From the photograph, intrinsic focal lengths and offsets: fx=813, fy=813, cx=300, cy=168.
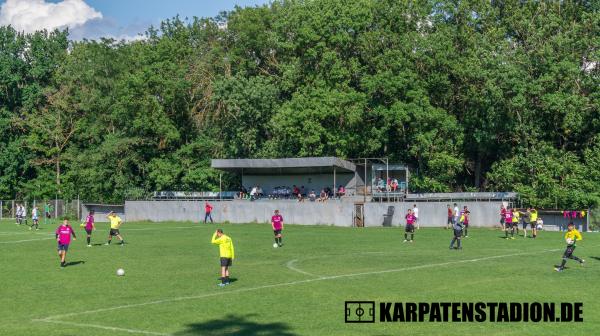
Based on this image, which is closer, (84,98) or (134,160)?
(134,160)

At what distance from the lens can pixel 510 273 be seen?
97.4 feet

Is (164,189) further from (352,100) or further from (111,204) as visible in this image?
(352,100)

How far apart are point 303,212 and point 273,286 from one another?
4370cm

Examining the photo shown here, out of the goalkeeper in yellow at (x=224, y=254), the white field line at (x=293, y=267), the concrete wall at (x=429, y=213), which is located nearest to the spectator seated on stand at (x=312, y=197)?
the concrete wall at (x=429, y=213)

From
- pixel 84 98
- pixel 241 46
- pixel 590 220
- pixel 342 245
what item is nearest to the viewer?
Result: pixel 342 245

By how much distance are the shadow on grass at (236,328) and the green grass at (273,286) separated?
0.02m

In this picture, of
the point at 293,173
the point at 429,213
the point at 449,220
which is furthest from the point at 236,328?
the point at 293,173

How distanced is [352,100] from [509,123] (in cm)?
1365

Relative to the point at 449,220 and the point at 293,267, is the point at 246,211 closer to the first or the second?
the point at 449,220

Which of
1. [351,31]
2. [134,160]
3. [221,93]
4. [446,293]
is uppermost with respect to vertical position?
[351,31]

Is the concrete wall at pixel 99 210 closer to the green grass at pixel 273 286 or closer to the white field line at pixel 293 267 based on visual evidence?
the green grass at pixel 273 286

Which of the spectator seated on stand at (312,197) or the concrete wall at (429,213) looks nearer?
the concrete wall at (429,213)

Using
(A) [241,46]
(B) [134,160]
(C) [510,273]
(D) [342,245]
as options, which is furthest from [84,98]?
(C) [510,273]

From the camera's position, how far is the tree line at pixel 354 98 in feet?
219
